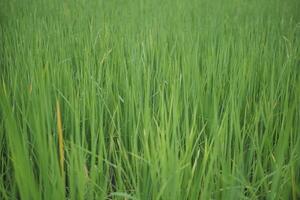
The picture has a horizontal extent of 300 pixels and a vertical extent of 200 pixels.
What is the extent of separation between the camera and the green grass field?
68cm

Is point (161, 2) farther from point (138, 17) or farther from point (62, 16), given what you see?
point (62, 16)

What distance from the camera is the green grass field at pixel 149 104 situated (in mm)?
676

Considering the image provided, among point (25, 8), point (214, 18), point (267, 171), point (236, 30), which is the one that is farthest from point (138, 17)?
point (267, 171)

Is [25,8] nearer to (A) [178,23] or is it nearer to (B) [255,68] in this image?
(A) [178,23]

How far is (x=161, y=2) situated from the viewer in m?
2.73

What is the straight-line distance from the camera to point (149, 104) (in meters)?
1.07

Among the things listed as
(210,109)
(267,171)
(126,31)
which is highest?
(126,31)

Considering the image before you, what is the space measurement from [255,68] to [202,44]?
0.37m

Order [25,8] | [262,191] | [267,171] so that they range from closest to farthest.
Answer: [262,191]
[267,171]
[25,8]

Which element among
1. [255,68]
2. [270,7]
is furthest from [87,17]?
[270,7]

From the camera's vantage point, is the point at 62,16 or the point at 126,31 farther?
the point at 62,16

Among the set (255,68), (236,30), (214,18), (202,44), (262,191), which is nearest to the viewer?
(262,191)

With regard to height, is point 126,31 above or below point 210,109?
above

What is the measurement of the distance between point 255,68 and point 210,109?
17.7 inches
